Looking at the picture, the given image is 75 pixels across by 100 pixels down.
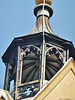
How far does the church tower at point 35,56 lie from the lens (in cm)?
1977

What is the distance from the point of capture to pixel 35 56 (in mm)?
21734

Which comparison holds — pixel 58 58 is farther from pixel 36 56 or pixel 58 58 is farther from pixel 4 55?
pixel 4 55

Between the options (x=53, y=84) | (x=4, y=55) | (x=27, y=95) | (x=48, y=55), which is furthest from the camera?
(x=4, y=55)

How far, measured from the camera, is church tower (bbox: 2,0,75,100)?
Answer: 64.8ft

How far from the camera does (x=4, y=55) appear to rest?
73.0 feet

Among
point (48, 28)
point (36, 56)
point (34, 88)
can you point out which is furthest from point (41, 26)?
point (34, 88)

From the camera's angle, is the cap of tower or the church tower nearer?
the church tower

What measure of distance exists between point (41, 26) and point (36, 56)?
1876 mm

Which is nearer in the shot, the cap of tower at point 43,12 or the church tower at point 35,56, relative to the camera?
the church tower at point 35,56

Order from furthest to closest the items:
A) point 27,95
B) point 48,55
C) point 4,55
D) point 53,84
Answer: point 4,55 → point 48,55 → point 27,95 → point 53,84

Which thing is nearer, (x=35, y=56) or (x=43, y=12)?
(x=35, y=56)

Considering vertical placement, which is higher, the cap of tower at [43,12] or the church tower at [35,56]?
the cap of tower at [43,12]

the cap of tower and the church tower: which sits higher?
the cap of tower

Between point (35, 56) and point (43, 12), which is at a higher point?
point (43, 12)
